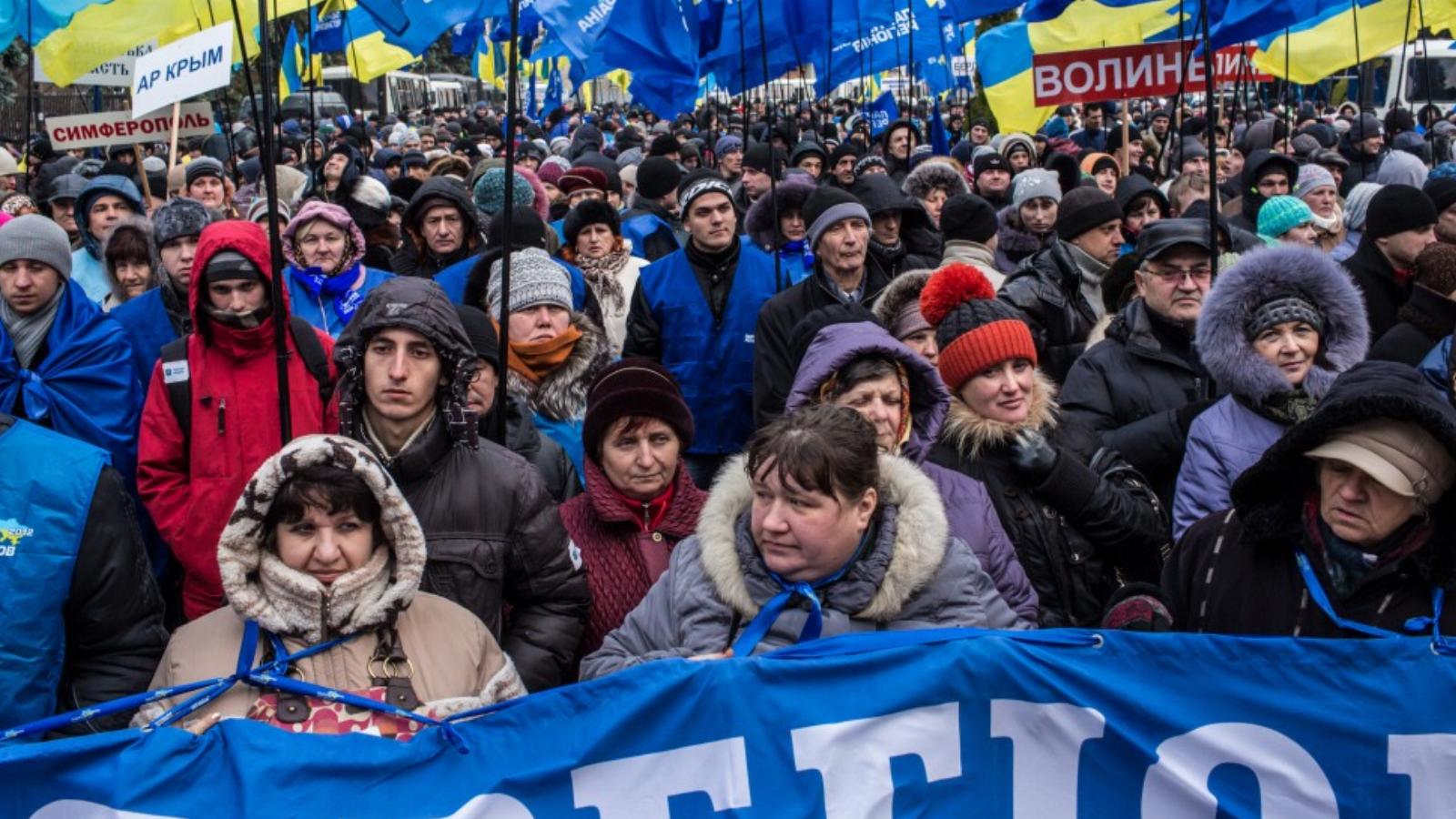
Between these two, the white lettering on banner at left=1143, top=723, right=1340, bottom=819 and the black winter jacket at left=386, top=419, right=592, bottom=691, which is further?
the black winter jacket at left=386, top=419, right=592, bottom=691

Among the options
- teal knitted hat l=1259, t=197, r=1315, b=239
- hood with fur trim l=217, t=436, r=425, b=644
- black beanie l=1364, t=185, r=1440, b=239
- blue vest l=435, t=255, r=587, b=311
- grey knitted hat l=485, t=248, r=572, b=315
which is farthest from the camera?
teal knitted hat l=1259, t=197, r=1315, b=239

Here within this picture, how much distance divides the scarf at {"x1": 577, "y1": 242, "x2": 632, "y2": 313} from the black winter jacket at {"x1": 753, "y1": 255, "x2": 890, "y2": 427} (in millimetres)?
1350

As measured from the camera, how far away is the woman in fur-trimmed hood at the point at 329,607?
282 centimetres

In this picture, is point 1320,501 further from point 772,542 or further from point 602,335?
point 602,335

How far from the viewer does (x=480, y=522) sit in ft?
11.1

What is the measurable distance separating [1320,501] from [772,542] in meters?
1.05

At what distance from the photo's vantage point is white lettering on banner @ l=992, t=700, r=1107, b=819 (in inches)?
110

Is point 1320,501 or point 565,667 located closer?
point 1320,501

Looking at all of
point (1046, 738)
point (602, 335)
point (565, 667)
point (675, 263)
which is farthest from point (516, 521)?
point (675, 263)

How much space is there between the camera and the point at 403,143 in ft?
64.9

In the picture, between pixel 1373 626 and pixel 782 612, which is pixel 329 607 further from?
pixel 1373 626

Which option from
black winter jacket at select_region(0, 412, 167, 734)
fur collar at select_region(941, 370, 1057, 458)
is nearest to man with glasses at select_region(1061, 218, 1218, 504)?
fur collar at select_region(941, 370, 1057, 458)

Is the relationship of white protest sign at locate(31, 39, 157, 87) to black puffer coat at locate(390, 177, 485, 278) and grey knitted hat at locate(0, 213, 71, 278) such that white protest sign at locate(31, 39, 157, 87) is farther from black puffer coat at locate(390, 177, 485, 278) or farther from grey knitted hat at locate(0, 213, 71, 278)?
grey knitted hat at locate(0, 213, 71, 278)

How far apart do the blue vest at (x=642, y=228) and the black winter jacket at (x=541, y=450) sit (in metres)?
4.18
